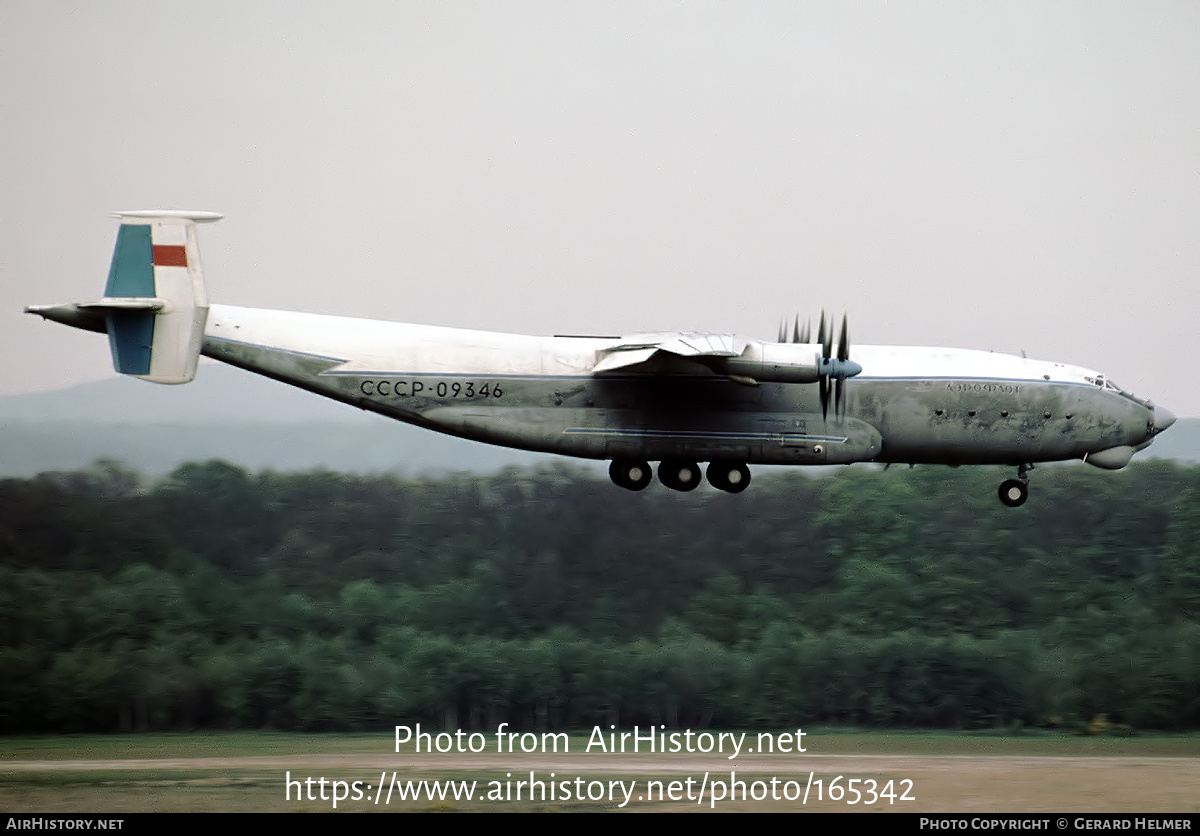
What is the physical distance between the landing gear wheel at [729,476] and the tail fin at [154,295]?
1279cm

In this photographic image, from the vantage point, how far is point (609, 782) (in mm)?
45562

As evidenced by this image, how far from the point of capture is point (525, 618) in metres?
61.2

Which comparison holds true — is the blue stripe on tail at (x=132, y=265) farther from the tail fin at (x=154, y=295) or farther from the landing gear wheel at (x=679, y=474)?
the landing gear wheel at (x=679, y=474)

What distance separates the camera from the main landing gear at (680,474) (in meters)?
40.4

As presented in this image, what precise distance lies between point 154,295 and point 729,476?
47.5 ft

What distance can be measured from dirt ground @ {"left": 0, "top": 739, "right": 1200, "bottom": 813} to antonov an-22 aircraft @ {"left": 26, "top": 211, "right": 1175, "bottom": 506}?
9649 millimetres

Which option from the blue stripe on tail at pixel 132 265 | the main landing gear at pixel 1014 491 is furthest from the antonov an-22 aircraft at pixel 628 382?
the main landing gear at pixel 1014 491

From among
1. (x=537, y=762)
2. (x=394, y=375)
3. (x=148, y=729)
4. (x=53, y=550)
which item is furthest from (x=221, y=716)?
(x=394, y=375)

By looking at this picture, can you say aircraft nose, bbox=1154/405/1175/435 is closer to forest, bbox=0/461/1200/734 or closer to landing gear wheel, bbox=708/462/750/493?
landing gear wheel, bbox=708/462/750/493

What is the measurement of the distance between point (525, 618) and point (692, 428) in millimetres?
23405

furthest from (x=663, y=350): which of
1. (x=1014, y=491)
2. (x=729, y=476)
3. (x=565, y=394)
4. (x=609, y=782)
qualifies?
(x=609, y=782)

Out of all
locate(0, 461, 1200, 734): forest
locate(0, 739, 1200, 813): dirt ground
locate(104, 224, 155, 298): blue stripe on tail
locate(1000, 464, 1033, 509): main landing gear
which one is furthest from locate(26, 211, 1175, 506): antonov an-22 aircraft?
locate(0, 461, 1200, 734): forest

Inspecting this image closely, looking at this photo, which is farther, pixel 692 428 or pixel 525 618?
pixel 525 618

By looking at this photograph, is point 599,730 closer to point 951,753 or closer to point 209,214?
point 951,753
